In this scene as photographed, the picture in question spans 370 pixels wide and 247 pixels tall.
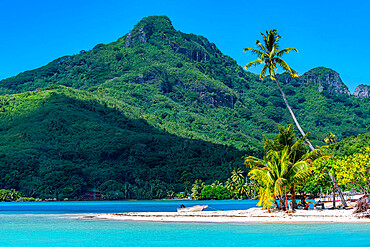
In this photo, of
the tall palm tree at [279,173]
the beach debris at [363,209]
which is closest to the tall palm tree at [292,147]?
the tall palm tree at [279,173]

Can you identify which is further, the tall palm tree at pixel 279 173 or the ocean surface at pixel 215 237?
the tall palm tree at pixel 279 173

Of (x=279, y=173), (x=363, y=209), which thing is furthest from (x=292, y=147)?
(x=363, y=209)

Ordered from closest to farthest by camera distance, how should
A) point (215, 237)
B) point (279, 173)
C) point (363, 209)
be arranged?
point (215, 237), point (363, 209), point (279, 173)

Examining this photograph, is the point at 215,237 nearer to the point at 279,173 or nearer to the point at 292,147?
the point at 279,173

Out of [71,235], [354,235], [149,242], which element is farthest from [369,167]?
[71,235]

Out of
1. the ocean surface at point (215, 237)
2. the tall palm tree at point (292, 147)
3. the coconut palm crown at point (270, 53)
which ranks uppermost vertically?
the coconut palm crown at point (270, 53)

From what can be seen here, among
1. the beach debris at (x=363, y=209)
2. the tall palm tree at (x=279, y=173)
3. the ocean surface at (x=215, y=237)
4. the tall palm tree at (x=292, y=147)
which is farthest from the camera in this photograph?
the tall palm tree at (x=292, y=147)

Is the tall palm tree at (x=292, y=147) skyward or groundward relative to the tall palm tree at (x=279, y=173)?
skyward

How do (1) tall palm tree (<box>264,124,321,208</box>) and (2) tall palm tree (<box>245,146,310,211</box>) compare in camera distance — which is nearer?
(2) tall palm tree (<box>245,146,310,211</box>)

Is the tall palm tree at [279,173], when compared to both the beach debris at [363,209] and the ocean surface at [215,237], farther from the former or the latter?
the ocean surface at [215,237]

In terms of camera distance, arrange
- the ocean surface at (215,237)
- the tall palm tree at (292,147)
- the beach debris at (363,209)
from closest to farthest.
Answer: the ocean surface at (215,237)
the beach debris at (363,209)
the tall palm tree at (292,147)

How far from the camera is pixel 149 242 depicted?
103 ft

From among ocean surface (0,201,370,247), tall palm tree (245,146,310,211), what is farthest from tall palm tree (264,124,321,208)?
ocean surface (0,201,370,247)

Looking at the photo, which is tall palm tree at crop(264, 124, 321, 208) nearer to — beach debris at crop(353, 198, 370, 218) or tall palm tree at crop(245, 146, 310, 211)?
tall palm tree at crop(245, 146, 310, 211)
